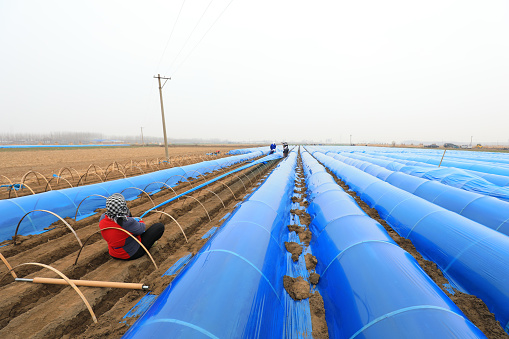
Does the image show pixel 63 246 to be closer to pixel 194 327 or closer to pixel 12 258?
pixel 12 258

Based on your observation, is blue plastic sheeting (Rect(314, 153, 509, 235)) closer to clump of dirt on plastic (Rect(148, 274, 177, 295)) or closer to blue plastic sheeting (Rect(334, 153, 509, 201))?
blue plastic sheeting (Rect(334, 153, 509, 201))

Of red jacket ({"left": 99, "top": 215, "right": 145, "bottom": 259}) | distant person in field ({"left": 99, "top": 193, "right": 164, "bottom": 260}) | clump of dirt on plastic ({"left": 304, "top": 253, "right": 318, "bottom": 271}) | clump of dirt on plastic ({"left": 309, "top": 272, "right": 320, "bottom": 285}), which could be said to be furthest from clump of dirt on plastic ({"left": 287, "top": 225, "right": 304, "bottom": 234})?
red jacket ({"left": 99, "top": 215, "right": 145, "bottom": 259})

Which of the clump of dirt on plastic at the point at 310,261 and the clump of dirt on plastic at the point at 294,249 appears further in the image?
the clump of dirt on plastic at the point at 294,249

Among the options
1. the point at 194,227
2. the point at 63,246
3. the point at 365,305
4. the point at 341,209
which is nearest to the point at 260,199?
the point at 341,209

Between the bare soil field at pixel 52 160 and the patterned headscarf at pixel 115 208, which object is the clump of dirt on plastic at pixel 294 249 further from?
the bare soil field at pixel 52 160

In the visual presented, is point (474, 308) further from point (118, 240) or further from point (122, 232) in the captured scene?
point (118, 240)

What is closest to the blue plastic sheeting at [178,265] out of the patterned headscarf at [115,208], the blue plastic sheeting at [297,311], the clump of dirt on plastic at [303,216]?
the patterned headscarf at [115,208]

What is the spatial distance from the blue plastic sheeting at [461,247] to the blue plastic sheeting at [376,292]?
1.13m

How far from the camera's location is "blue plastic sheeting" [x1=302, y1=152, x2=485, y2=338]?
165cm

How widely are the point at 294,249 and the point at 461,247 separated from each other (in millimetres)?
2720

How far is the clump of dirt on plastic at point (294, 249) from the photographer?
3888 millimetres

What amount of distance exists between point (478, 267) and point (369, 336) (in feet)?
7.83

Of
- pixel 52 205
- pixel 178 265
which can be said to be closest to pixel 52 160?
pixel 52 205

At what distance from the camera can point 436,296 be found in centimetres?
190
